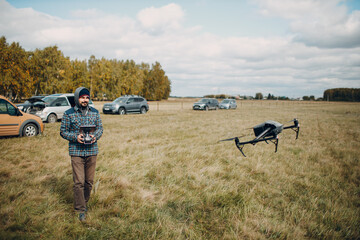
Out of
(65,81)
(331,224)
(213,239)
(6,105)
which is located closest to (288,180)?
(331,224)

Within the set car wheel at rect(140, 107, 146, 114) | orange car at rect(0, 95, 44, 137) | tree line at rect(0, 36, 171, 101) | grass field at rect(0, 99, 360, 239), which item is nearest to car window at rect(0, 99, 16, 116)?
orange car at rect(0, 95, 44, 137)

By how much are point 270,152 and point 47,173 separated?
6796mm

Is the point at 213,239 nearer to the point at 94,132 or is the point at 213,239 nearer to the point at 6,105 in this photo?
the point at 94,132

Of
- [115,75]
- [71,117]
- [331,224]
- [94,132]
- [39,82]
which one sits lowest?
[331,224]

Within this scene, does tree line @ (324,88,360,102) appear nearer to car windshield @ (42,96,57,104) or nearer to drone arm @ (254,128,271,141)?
car windshield @ (42,96,57,104)

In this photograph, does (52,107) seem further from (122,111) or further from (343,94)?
(343,94)

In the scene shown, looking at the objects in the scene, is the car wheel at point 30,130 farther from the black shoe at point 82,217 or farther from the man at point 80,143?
the black shoe at point 82,217

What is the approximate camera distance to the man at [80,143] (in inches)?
115

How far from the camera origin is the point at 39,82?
1266 inches

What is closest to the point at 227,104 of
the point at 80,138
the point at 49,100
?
the point at 49,100

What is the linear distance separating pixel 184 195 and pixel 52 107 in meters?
12.4

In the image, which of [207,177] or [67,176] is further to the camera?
[207,177]

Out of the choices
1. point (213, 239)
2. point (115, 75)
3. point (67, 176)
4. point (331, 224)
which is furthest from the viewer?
point (115, 75)

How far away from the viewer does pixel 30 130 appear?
8531mm
